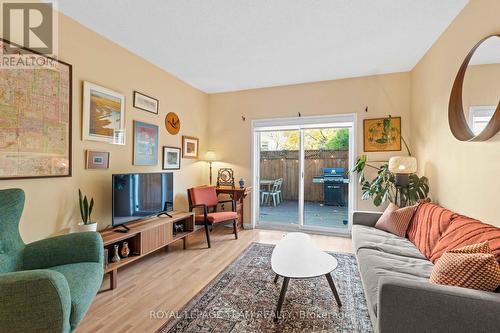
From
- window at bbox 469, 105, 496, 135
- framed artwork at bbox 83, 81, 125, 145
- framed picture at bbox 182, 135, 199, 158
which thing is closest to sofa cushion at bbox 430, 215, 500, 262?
window at bbox 469, 105, 496, 135

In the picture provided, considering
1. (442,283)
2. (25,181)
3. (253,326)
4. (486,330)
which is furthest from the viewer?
(25,181)

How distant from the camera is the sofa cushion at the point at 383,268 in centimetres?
153

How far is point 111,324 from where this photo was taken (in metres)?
1.70

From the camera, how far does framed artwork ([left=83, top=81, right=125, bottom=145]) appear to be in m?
2.40

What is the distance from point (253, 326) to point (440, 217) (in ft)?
6.07

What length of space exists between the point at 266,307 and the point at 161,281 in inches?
44.3

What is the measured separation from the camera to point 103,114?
2578mm

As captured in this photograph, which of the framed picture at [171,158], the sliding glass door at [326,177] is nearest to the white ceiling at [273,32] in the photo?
the sliding glass door at [326,177]

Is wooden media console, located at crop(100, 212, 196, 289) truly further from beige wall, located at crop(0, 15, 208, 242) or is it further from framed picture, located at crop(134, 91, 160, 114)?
framed picture, located at crop(134, 91, 160, 114)

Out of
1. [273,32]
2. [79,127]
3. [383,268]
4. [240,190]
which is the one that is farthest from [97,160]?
[383,268]

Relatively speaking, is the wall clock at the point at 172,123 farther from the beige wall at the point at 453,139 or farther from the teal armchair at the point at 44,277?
the beige wall at the point at 453,139

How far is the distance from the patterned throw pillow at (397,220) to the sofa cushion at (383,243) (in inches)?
2.5

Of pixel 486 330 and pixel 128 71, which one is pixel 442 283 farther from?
pixel 128 71

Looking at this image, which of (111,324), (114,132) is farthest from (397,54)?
(111,324)
